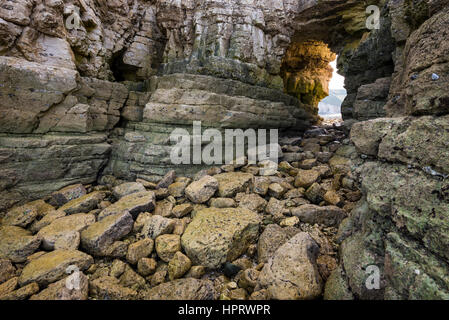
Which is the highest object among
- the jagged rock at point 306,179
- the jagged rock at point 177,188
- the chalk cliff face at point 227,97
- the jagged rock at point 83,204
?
the chalk cliff face at point 227,97

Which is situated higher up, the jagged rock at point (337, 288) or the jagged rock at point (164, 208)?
the jagged rock at point (164, 208)

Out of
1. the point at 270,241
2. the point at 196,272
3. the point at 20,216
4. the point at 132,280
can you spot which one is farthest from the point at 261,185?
the point at 20,216

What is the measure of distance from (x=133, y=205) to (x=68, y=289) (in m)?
1.67

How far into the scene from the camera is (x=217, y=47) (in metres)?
6.59

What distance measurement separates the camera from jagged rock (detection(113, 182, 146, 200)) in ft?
15.2

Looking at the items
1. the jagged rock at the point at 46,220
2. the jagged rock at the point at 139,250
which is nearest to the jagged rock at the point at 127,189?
the jagged rock at the point at 46,220

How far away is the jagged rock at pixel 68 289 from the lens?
7.67 feet

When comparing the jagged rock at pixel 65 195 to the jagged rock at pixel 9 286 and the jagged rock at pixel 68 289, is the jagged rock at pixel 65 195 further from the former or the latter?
the jagged rock at pixel 68 289

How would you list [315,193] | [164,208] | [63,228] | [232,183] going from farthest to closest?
[232,183]
[164,208]
[315,193]
[63,228]

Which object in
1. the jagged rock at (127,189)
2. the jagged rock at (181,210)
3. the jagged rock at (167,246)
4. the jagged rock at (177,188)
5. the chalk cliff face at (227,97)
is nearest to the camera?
the chalk cliff face at (227,97)

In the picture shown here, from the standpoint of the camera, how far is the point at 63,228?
11.5 feet

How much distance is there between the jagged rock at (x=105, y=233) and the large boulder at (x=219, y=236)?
118 centimetres

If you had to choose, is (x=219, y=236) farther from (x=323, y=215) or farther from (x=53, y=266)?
(x=53, y=266)

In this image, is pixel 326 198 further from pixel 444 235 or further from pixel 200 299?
pixel 200 299
